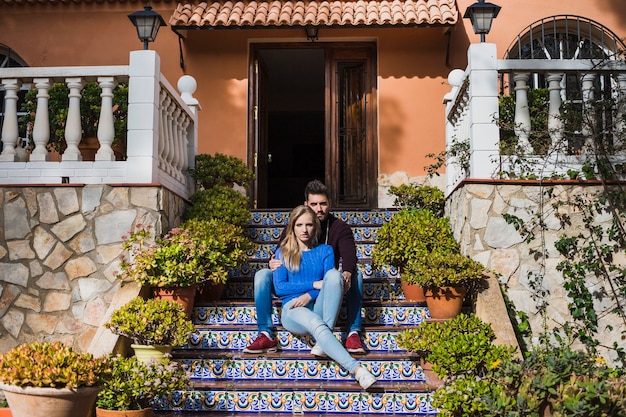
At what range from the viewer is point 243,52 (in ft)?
35.8

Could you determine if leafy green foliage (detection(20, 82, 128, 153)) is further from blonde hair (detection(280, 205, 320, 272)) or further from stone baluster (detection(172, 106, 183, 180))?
blonde hair (detection(280, 205, 320, 272))

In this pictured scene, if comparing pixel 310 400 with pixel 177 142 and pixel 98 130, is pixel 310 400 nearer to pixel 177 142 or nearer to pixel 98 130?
A: pixel 98 130

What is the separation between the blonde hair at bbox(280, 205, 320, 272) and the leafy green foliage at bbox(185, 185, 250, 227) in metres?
1.69

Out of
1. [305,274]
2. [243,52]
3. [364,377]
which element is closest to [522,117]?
[305,274]

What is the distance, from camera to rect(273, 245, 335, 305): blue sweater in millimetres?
6156

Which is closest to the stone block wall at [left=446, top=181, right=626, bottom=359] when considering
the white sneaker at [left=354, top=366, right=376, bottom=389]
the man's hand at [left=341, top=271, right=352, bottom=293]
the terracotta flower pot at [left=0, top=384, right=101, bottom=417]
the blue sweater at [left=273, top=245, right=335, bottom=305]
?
the man's hand at [left=341, top=271, right=352, bottom=293]

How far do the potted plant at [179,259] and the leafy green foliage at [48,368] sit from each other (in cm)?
181

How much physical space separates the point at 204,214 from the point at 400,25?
3.85 m

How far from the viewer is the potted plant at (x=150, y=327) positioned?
565 cm

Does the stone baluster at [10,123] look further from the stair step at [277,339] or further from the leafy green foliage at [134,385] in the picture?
the leafy green foliage at [134,385]

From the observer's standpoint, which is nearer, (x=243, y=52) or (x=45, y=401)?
(x=45, y=401)

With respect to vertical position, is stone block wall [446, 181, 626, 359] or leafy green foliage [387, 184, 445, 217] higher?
leafy green foliage [387, 184, 445, 217]

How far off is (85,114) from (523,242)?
13.8 feet

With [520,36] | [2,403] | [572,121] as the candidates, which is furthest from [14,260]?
[520,36]
